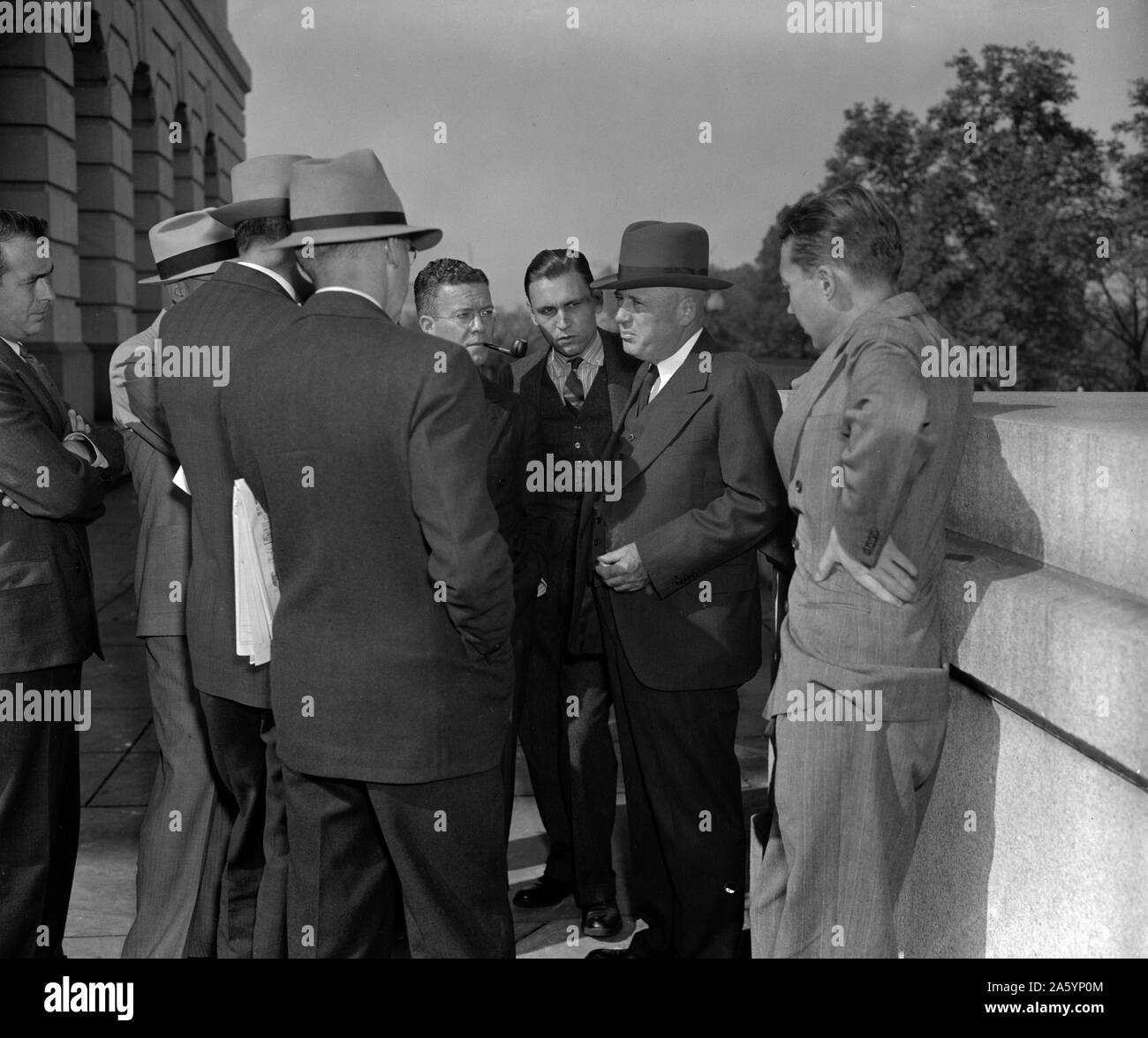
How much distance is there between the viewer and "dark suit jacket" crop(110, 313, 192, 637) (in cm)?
384

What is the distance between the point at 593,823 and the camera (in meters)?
4.55

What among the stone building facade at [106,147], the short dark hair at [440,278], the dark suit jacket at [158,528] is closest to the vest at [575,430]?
the short dark hair at [440,278]

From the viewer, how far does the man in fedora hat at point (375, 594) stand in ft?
9.23

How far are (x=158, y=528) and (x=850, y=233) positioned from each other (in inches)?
85.2

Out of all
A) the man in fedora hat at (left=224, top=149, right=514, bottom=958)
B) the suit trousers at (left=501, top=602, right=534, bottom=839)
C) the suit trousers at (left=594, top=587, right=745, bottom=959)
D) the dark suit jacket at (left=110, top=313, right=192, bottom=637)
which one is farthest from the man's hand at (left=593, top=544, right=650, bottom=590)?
the dark suit jacket at (left=110, top=313, right=192, bottom=637)

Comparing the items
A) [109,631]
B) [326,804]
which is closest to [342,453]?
[326,804]

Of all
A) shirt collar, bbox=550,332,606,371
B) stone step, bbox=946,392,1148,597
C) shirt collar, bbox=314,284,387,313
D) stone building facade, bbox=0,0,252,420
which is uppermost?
stone building facade, bbox=0,0,252,420

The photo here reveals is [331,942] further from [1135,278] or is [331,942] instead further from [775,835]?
[1135,278]

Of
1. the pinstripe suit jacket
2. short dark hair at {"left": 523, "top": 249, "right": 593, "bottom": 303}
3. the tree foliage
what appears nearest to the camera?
the pinstripe suit jacket

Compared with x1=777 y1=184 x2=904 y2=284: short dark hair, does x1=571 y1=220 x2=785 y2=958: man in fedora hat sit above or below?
below

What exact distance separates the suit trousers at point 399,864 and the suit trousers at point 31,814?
1.04 metres

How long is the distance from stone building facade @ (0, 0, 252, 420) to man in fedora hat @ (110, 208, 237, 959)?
37.1ft

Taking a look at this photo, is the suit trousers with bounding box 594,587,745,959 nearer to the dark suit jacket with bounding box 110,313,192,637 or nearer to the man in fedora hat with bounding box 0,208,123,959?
the dark suit jacket with bounding box 110,313,192,637

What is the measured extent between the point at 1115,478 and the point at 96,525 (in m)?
13.6
